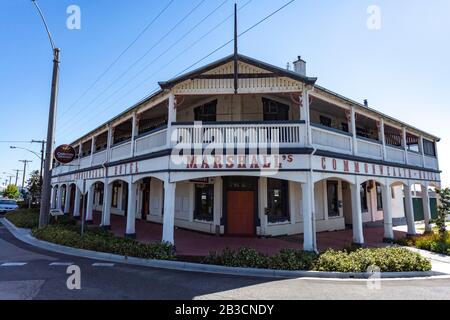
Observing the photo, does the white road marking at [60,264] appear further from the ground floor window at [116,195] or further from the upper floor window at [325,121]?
the ground floor window at [116,195]

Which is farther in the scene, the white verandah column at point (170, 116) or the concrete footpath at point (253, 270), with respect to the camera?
the white verandah column at point (170, 116)

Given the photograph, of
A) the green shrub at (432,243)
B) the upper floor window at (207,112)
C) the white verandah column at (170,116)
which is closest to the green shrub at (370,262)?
the green shrub at (432,243)

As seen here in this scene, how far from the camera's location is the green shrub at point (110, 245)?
28.4ft

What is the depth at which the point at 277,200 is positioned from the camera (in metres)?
13.1

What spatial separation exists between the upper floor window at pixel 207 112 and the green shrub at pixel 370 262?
805cm

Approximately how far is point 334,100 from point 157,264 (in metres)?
9.36

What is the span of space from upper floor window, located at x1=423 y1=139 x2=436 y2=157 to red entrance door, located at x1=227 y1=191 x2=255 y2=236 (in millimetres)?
14195

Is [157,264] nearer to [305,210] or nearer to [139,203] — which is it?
[305,210]

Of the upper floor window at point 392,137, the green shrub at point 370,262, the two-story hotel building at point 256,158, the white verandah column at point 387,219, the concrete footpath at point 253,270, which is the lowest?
the concrete footpath at point 253,270

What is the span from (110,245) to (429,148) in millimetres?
21392

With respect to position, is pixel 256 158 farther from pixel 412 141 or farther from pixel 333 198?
pixel 412 141

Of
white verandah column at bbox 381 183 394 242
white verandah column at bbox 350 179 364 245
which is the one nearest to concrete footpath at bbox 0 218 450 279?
white verandah column at bbox 350 179 364 245

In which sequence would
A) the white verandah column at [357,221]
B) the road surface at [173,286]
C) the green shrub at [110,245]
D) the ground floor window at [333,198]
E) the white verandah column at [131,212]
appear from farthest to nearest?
the ground floor window at [333,198], the white verandah column at [131,212], the white verandah column at [357,221], the green shrub at [110,245], the road surface at [173,286]
